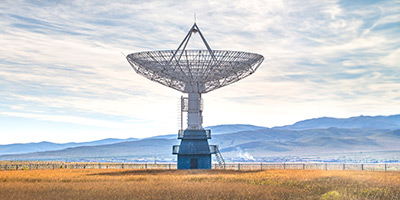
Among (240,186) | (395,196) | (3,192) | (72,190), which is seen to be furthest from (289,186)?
(3,192)

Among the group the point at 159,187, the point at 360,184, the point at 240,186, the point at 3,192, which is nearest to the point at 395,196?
the point at 360,184

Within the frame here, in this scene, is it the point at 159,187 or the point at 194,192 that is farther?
the point at 159,187

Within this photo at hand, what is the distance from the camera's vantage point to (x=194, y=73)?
217 feet

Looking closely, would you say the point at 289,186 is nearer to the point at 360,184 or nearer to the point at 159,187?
the point at 360,184

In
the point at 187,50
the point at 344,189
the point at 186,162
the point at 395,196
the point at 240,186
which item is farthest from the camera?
the point at 186,162

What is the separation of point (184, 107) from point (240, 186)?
28008mm

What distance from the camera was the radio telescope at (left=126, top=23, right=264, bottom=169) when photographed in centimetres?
6219

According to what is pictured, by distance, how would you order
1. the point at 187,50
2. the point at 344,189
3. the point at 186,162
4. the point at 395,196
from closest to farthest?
the point at 395,196 → the point at 344,189 → the point at 187,50 → the point at 186,162

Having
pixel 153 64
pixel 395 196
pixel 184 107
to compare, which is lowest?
pixel 395 196

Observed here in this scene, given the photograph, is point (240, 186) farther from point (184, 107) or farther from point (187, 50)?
point (184, 107)

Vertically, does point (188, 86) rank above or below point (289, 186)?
above

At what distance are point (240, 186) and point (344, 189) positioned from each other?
7.93 metres

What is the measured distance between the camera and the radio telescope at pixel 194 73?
62188mm

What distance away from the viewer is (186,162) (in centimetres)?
6781
